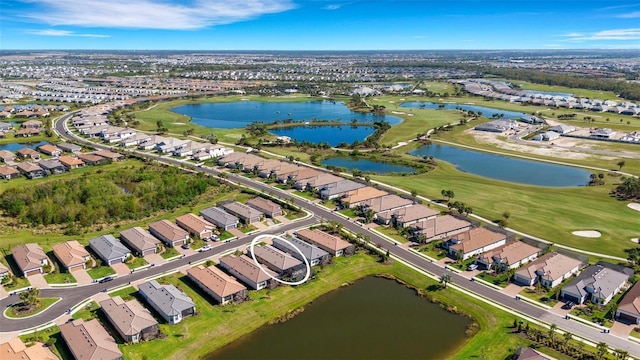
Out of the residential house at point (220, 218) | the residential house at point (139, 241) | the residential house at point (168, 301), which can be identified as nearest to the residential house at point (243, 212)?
the residential house at point (220, 218)

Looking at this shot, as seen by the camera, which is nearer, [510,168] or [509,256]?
[509,256]

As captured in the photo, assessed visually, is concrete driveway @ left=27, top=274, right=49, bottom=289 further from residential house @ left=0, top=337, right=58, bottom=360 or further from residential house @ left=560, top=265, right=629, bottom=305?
residential house @ left=560, top=265, right=629, bottom=305

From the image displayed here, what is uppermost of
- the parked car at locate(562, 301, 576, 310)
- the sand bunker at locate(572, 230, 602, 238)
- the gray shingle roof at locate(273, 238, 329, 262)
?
the gray shingle roof at locate(273, 238, 329, 262)

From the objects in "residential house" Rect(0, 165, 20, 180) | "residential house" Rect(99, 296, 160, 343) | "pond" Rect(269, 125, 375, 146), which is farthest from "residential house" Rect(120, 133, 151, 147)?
"residential house" Rect(99, 296, 160, 343)

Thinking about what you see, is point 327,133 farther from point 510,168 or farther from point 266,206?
point 266,206

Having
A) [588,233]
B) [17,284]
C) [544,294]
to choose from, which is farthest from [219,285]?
[588,233]
